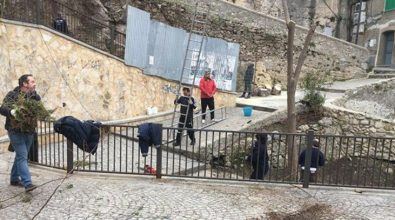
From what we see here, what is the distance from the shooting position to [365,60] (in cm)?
2261

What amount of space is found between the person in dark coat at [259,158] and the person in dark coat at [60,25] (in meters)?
6.28

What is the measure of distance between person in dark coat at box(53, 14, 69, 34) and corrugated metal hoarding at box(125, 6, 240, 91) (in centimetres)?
220

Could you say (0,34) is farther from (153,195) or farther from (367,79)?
(367,79)

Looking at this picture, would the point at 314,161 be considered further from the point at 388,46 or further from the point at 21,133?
the point at 388,46

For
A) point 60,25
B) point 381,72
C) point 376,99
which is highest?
point 60,25

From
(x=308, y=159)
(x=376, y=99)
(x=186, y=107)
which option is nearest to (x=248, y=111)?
(x=186, y=107)

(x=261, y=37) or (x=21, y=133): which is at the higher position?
(x=261, y=37)

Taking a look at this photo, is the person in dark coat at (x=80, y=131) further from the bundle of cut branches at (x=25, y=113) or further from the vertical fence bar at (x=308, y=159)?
the vertical fence bar at (x=308, y=159)

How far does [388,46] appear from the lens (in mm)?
24281

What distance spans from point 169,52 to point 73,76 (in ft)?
14.8

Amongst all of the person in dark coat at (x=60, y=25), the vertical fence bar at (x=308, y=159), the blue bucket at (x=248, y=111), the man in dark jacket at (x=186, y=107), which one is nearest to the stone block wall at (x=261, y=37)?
the blue bucket at (x=248, y=111)

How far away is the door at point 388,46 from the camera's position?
78.6ft

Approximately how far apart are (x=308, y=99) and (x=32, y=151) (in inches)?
364

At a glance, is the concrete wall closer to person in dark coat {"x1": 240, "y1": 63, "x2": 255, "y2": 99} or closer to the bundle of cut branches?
person in dark coat {"x1": 240, "y1": 63, "x2": 255, "y2": 99}
